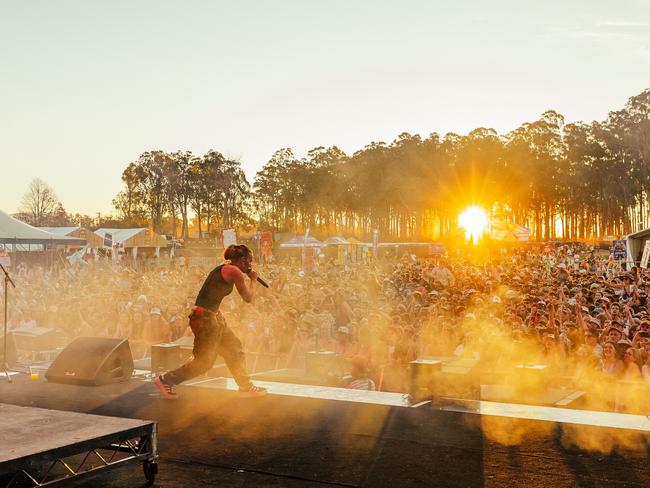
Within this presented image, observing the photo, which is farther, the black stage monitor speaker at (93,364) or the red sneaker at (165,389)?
the black stage monitor speaker at (93,364)

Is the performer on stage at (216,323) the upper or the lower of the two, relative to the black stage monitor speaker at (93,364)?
upper

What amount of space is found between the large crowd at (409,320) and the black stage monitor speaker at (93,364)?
3287 millimetres

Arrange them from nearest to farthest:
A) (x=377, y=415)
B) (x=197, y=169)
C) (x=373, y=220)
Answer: (x=377, y=415) → (x=373, y=220) → (x=197, y=169)

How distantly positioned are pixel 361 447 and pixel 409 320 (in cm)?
730

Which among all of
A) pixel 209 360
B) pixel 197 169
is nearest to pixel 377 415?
pixel 209 360

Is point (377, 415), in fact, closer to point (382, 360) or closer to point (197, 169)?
point (382, 360)

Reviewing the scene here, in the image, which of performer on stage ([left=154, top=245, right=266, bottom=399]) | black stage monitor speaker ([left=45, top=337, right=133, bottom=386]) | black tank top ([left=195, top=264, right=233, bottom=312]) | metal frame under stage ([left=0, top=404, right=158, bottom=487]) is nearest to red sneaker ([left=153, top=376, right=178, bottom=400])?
performer on stage ([left=154, top=245, right=266, bottom=399])

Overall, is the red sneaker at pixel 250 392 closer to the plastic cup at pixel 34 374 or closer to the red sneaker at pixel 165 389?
the red sneaker at pixel 165 389

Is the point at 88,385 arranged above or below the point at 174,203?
below

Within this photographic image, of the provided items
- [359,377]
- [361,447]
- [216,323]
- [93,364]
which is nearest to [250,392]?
[216,323]

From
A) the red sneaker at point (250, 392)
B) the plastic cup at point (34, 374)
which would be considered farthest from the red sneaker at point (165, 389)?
the plastic cup at point (34, 374)

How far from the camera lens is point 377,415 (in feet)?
21.0

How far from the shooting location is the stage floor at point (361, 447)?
464 cm

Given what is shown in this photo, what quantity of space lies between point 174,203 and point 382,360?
7754 cm
